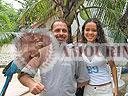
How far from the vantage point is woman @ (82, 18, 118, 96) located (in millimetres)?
2824

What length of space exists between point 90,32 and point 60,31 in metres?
0.61

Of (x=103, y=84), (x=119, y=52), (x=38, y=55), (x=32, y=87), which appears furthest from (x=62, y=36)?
(x=119, y=52)

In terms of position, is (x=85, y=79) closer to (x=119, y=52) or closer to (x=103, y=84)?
(x=103, y=84)

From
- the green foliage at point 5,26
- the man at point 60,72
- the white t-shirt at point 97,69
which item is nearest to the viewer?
the man at point 60,72

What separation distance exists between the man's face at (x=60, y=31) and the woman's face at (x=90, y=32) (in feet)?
1.78

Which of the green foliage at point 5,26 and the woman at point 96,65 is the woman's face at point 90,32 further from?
the green foliage at point 5,26

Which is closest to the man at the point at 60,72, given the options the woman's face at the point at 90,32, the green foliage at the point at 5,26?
the woman's face at the point at 90,32

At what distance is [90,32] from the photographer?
2.88 metres

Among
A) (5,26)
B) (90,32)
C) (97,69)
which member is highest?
(5,26)

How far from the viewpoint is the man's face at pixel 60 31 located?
232cm

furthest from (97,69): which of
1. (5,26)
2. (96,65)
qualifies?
(5,26)

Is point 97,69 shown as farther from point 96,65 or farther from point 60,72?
point 60,72

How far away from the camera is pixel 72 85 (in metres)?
2.30

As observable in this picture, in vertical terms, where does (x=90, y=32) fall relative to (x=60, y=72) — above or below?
above
